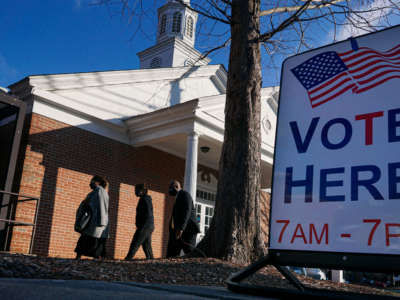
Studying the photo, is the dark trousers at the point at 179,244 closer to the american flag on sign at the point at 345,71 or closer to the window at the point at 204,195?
the american flag on sign at the point at 345,71

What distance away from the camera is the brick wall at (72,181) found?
9602 millimetres

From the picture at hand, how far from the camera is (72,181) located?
34.3 ft

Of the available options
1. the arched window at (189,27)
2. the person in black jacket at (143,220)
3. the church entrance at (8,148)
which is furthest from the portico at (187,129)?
the arched window at (189,27)

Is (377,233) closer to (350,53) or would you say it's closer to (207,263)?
(350,53)

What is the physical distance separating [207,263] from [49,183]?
634 cm

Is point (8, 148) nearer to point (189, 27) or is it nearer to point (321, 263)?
point (321, 263)

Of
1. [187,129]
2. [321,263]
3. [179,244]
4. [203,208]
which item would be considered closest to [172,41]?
[203,208]

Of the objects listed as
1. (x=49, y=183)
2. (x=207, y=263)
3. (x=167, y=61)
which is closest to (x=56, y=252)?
(x=49, y=183)

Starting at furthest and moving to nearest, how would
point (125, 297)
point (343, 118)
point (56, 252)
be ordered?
point (56, 252) < point (343, 118) < point (125, 297)

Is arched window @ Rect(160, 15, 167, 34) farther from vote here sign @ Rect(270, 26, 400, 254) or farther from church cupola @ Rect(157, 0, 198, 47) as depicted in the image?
vote here sign @ Rect(270, 26, 400, 254)

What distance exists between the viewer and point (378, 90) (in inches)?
78.3

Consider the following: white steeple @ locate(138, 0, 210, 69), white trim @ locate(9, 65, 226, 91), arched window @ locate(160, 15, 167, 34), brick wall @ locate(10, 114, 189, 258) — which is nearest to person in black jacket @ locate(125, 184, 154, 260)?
brick wall @ locate(10, 114, 189, 258)

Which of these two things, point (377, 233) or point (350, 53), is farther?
point (350, 53)

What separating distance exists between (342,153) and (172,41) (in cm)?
2450
